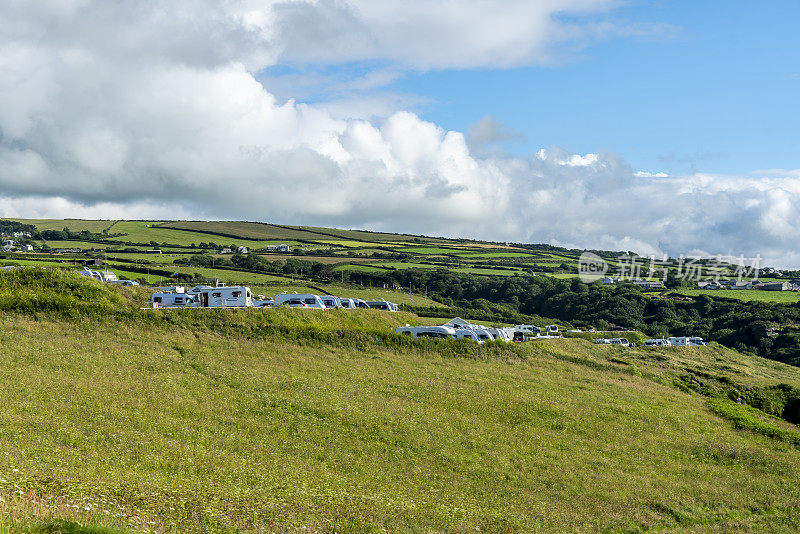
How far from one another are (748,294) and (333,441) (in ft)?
445

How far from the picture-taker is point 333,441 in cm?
2392

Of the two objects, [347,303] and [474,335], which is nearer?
[474,335]

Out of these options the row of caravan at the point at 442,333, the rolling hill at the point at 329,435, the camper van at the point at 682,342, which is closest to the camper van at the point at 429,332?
the row of caravan at the point at 442,333

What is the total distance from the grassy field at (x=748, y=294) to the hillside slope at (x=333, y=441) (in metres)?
99.6

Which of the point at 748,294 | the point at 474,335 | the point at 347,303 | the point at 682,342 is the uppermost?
the point at 748,294

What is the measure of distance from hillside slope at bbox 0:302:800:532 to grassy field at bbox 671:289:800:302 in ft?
327

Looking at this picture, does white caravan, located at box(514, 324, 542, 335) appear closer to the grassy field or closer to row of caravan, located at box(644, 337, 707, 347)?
row of caravan, located at box(644, 337, 707, 347)

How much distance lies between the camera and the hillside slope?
53.9ft

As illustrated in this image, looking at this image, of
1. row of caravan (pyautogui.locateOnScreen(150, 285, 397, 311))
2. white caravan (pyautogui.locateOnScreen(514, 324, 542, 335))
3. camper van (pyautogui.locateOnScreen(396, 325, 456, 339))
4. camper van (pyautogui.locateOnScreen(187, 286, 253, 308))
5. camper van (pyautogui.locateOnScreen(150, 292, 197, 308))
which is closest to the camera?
camper van (pyautogui.locateOnScreen(396, 325, 456, 339))

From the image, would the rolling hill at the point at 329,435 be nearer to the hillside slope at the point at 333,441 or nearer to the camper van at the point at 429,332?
the hillside slope at the point at 333,441

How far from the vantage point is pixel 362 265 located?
144 meters

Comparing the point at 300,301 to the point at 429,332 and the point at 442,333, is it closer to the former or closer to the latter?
the point at 429,332

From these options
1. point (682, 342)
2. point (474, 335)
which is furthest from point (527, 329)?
point (474, 335)

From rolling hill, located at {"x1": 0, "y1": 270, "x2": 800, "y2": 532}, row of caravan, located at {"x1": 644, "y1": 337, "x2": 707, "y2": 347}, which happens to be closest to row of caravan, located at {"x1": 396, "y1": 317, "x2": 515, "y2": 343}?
rolling hill, located at {"x1": 0, "y1": 270, "x2": 800, "y2": 532}
